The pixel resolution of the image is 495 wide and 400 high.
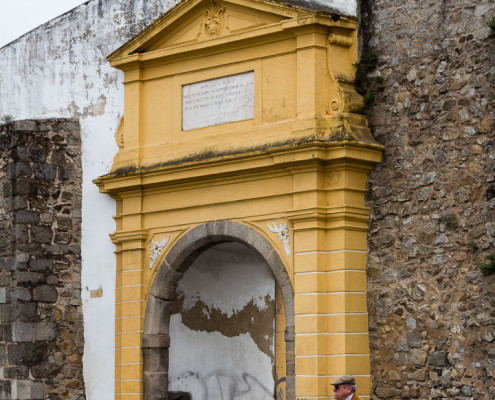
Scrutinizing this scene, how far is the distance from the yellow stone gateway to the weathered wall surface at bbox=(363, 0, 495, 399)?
0.24m

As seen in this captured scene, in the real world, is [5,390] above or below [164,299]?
below

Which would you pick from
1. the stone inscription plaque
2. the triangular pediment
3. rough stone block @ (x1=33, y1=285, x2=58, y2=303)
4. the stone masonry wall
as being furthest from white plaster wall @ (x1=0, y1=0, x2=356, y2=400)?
the stone inscription plaque

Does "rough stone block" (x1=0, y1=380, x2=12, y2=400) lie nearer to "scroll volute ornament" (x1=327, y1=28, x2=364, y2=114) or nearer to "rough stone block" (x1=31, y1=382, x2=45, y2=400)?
"rough stone block" (x1=31, y1=382, x2=45, y2=400)

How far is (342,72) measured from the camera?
13.5 metres

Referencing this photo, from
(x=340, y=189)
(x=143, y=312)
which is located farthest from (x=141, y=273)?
(x=340, y=189)

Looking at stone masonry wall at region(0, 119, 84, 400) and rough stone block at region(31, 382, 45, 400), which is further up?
stone masonry wall at region(0, 119, 84, 400)

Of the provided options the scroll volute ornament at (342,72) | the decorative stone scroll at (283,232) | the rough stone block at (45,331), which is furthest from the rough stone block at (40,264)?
the scroll volute ornament at (342,72)

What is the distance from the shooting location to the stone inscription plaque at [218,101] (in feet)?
46.4

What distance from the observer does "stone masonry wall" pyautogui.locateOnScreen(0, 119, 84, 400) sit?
14.8 meters

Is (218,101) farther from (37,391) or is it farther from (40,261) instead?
(37,391)

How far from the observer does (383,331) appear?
42.4ft

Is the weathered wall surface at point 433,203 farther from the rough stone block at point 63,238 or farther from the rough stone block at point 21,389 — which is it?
the rough stone block at point 21,389

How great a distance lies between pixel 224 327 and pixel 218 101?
107 inches

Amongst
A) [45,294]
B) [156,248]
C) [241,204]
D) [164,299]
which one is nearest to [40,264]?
[45,294]
